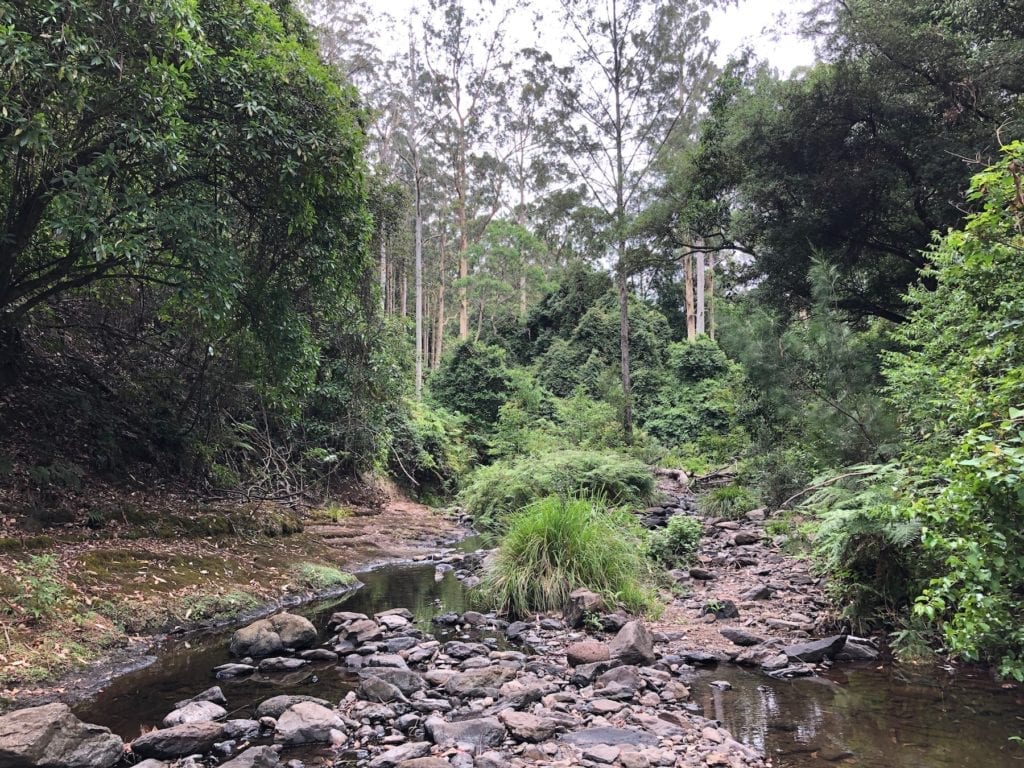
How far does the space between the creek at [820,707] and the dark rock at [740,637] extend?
603 millimetres

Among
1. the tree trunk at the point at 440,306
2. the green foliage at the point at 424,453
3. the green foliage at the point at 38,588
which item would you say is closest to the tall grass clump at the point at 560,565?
the green foliage at the point at 38,588

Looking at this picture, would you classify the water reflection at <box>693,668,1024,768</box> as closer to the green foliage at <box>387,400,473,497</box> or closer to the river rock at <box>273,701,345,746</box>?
the river rock at <box>273,701,345,746</box>

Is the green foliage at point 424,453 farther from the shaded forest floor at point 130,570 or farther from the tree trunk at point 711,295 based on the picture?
the tree trunk at point 711,295

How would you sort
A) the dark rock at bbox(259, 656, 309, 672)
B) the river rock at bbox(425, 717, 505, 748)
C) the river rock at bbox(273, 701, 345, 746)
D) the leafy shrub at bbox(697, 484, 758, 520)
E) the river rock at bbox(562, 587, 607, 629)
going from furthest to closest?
the leafy shrub at bbox(697, 484, 758, 520) < the river rock at bbox(562, 587, 607, 629) < the dark rock at bbox(259, 656, 309, 672) < the river rock at bbox(273, 701, 345, 746) < the river rock at bbox(425, 717, 505, 748)

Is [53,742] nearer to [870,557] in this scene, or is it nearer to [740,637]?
[740,637]

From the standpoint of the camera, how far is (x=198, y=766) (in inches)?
144

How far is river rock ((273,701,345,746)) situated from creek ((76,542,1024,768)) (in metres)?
0.46

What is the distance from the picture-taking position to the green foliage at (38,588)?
538 cm

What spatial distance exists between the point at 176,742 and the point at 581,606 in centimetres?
396

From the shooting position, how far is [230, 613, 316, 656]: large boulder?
5.84 meters

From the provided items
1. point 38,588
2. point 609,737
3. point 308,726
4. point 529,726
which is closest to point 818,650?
point 609,737

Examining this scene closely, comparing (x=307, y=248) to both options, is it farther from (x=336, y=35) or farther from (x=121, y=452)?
(x=336, y=35)

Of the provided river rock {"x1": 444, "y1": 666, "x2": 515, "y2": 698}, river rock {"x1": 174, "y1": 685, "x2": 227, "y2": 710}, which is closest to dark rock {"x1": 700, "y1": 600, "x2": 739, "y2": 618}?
river rock {"x1": 444, "y1": 666, "x2": 515, "y2": 698}

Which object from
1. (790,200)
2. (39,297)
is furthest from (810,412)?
(39,297)
